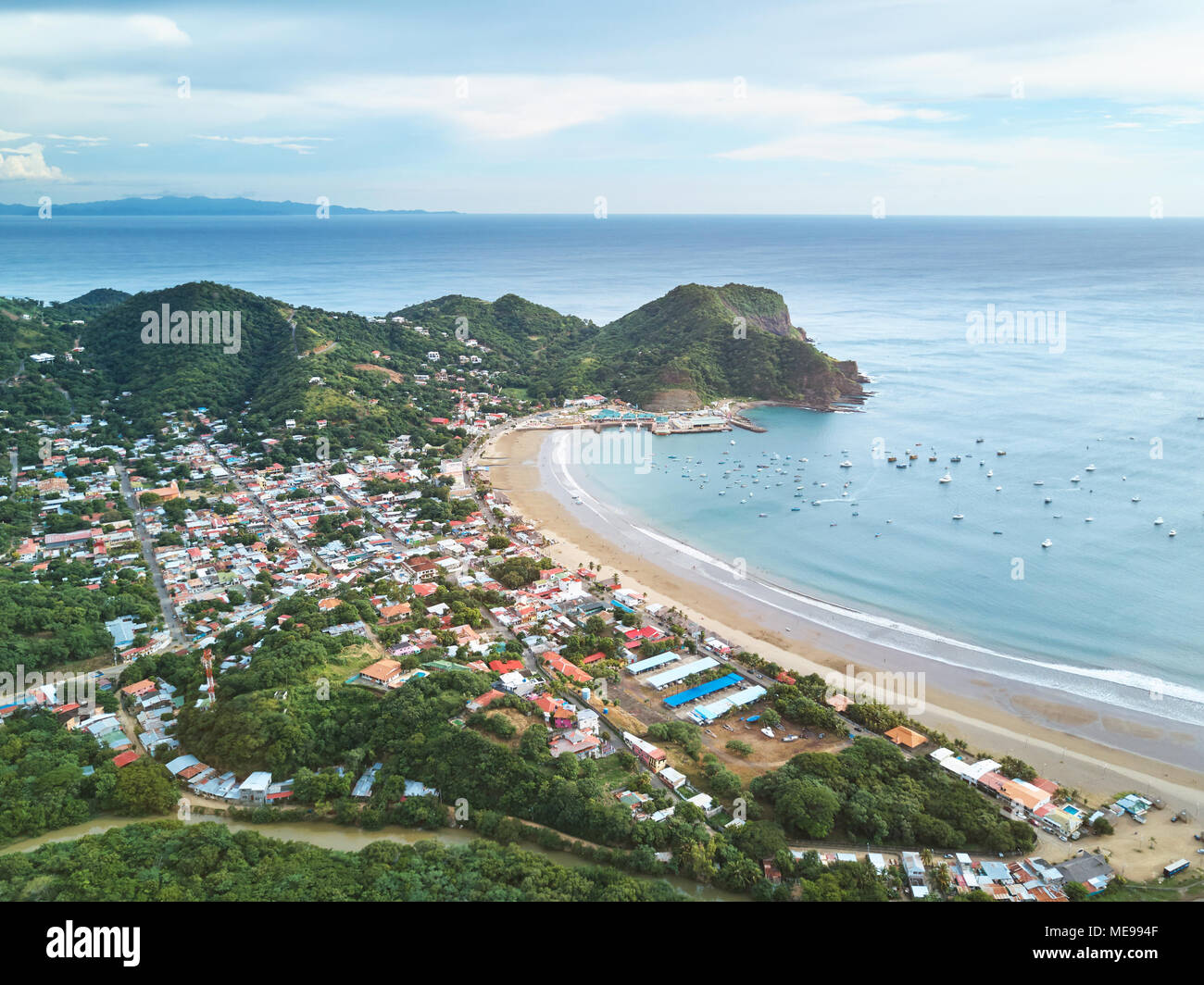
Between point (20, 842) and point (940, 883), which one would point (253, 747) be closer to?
point (20, 842)

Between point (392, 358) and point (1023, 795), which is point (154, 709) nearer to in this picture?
point (1023, 795)

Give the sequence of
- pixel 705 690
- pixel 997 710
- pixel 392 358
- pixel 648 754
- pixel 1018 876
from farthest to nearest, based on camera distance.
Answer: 1. pixel 392 358
2. pixel 705 690
3. pixel 997 710
4. pixel 648 754
5. pixel 1018 876

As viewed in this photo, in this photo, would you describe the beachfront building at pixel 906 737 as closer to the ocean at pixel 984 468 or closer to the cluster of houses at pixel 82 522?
the ocean at pixel 984 468

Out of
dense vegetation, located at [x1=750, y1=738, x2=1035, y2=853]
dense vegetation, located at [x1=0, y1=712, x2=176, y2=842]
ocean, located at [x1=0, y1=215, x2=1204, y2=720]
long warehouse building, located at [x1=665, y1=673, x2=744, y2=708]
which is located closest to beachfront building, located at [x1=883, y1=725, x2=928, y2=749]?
dense vegetation, located at [x1=750, y1=738, x2=1035, y2=853]

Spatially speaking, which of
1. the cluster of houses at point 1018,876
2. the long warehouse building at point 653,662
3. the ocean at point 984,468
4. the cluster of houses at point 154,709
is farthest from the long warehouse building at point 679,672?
the cluster of houses at point 154,709

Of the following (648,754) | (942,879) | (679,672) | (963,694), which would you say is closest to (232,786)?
(648,754)

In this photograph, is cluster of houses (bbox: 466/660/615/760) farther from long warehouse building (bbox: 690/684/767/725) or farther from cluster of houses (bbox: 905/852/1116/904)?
cluster of houses (bbox: 905/852/1116/904)
